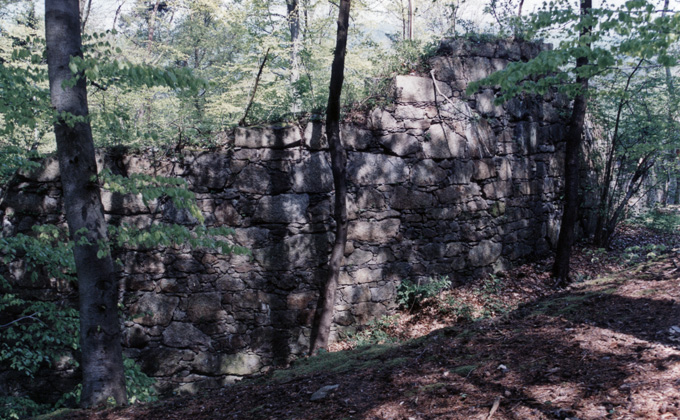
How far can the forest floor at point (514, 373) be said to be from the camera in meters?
2.51

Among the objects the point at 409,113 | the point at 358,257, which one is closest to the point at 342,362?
the point at 358,257

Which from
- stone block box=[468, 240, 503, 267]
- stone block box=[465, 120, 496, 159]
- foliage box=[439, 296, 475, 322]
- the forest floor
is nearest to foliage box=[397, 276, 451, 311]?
foliage box=[439, 296, 475, 322]

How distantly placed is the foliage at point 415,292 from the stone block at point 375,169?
5.50ft

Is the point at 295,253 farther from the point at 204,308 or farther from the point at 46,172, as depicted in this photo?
the point at 46,172

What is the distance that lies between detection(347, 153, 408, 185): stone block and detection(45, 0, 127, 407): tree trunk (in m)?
3.57

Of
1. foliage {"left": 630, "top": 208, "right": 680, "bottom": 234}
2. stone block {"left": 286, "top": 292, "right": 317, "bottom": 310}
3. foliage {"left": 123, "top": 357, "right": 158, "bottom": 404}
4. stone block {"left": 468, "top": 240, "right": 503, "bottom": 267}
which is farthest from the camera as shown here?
foliage {"left": 630, "top": 208, "right": 680, "bottom": 234}

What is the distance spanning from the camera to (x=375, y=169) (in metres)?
6.89

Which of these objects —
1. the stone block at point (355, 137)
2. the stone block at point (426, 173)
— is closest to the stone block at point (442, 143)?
the stone block at point (426, 173)

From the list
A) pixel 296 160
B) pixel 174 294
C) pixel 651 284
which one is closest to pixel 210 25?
pixel 296 160

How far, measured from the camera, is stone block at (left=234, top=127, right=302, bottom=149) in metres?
6.32

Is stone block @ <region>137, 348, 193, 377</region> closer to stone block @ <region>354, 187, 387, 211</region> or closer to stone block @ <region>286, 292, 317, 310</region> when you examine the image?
stone block @ <region>286, 292, 317, 310</region>

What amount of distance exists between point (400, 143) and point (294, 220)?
2131 mm

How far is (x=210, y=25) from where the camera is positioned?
1540 centimetres

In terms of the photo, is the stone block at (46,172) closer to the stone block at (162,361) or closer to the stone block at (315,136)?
the stone block at (162,361)
